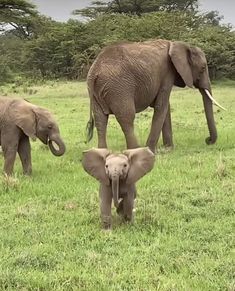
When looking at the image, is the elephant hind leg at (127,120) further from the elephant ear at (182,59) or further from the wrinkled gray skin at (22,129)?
the elephant ear at (182,59)

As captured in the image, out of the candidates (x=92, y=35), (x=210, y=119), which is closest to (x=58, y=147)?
(x=210, y=119)

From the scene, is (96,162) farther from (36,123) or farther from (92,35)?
(92,35)

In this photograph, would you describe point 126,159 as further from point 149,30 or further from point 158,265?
point 149,30

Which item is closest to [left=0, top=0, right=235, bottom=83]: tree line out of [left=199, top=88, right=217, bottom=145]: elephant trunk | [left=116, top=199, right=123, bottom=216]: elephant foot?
[left=199, top=88, right=217, bottom=145]: elephant trunk

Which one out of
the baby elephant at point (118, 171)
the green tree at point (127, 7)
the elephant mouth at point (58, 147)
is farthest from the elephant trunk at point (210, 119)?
the green tree at point (127, 7)

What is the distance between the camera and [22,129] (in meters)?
8.83

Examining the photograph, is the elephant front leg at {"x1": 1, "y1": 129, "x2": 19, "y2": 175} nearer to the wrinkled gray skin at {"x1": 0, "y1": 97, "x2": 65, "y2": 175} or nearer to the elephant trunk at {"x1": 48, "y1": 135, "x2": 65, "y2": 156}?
the wrinkled gray skin at {"x1": 0, "y1": 97, "x2": 65, "y2": 175}

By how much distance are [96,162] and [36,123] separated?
3103 millimetres

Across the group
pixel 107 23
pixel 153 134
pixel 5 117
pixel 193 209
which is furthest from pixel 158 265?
pixel 107 23

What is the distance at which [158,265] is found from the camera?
5133 millimetres

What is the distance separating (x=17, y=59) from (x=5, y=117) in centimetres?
4131

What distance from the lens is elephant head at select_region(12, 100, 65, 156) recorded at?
8852 millimetres

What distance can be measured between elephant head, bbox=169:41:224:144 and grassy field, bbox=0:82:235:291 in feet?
4.43

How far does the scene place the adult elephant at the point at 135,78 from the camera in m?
9.70
